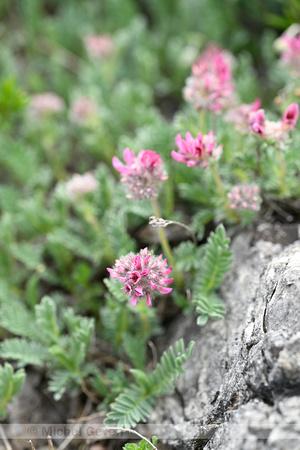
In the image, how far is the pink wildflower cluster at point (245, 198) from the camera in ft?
8.18

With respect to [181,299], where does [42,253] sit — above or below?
above

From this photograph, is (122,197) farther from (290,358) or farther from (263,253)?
(290,358)

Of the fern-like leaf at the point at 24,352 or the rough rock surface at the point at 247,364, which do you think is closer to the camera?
the rough rock surface at the point at 247,364

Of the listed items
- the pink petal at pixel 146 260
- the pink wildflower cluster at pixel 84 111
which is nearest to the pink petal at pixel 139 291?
the pink petal at pixel 146 260

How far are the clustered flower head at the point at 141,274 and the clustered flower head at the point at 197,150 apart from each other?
1.94ft

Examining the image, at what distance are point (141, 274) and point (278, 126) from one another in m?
1.13

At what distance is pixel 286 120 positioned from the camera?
7.73ft

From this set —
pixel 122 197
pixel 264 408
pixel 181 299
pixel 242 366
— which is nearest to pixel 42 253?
pixel 122 197

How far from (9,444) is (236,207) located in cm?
185

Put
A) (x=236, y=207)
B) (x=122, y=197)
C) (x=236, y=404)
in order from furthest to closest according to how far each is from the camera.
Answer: (x=122, y=197)
(x=236, y=207)
(x=236, y=404)

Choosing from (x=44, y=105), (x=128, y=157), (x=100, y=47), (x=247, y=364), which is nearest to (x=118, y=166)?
(x=128, y=157)

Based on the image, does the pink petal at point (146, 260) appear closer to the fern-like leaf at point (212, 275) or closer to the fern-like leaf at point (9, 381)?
the fern-like leaf at point (212, 275)

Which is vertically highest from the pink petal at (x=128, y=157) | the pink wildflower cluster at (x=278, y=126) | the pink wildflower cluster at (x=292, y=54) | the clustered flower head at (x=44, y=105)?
the clustered flower head at (x=44, y=105)

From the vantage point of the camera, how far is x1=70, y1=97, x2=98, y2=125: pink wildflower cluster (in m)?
3.68
